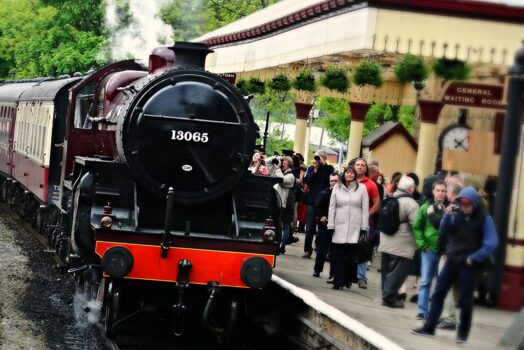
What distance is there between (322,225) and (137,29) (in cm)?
693

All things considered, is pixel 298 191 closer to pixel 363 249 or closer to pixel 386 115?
pixel 363 249

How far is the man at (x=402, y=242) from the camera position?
12500 millimetres

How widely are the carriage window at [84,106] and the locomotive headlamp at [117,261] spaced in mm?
3891

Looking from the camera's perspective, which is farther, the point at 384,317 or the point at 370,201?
the point at 370,201

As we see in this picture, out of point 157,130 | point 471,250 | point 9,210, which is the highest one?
point 157,130

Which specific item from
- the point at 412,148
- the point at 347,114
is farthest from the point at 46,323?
the point at 347,114

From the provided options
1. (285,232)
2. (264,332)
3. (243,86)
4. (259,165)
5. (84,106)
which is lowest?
(264,332)

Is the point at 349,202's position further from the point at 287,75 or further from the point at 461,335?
the point at 287,75

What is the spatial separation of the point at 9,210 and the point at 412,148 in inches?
431

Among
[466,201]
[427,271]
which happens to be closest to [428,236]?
[427,271]

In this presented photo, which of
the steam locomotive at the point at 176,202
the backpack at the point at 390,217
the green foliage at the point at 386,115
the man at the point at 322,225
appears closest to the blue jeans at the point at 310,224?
the man at the point at 322,225

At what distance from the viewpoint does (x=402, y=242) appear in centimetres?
1253

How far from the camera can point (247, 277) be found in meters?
11.1

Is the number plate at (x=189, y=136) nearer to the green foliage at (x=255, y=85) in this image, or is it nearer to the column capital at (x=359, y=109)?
the column capital at (x=359, y=109)
